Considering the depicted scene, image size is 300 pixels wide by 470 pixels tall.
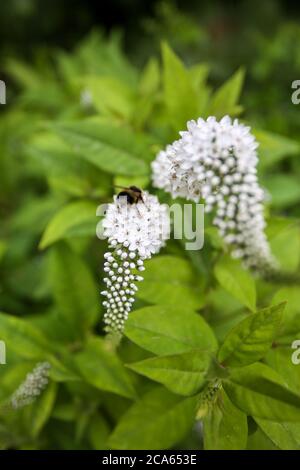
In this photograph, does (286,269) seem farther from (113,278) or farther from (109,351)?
(113,278)

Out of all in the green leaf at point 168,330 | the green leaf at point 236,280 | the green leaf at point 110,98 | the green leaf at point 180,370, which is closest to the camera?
the green leaf at point 180,370

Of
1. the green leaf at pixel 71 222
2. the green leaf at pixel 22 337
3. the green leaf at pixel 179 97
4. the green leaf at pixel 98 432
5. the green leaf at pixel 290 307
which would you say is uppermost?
the green leaf at pixel 179 97

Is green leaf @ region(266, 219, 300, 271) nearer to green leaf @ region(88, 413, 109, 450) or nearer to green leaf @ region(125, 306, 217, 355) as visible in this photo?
green leaf @ region(125, 306, 217, 355)

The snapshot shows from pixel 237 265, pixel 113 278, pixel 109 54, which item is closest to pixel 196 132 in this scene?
pixel 113 278

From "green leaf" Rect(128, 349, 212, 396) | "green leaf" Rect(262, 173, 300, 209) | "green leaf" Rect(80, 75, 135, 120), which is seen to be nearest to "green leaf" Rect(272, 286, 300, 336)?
"green leaf" Rect(128, 349, 212, 396)

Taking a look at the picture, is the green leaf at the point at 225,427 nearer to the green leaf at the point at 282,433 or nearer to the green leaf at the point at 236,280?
the green leaf at the point at 282,433

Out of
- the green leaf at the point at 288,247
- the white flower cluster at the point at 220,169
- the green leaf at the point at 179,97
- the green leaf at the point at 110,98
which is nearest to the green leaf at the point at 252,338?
the white flower cluster at the point at 220,169

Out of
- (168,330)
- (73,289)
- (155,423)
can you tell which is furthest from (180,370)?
(73,289)
